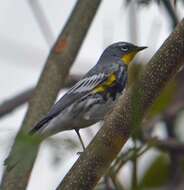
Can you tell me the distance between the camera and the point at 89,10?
4.98 m

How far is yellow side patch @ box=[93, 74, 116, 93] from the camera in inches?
199

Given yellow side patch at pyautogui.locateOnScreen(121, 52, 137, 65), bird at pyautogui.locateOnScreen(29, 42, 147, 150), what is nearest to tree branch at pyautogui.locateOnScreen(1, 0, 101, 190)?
bird at pyautogui.locateOnScreen(29, 42, 147, 150)

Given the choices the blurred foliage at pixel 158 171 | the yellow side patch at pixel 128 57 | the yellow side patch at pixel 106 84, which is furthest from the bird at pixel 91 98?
the blurred foliage at pixel 158 171

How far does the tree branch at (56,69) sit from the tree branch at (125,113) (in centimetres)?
128

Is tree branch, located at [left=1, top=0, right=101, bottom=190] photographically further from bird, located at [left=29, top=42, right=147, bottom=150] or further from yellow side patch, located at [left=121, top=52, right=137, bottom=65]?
yellow side patch, located at [left=121, top=52, right=137, bottom=65]

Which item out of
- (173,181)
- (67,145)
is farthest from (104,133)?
(173,181)

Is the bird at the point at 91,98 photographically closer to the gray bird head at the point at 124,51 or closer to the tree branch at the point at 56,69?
the tree branch at the point at 56,69

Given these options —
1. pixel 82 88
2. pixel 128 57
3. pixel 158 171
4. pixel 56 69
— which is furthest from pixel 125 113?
pixel 128 57

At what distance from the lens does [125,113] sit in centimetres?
259

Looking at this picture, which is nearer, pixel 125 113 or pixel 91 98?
pixel 125 113

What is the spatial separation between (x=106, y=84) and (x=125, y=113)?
257 centimetres

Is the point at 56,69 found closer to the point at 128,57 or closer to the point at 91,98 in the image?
the point at 91,98

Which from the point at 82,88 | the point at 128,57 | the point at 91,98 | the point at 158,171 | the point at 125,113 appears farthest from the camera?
the point at 128,57

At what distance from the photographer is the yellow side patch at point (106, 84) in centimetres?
505
